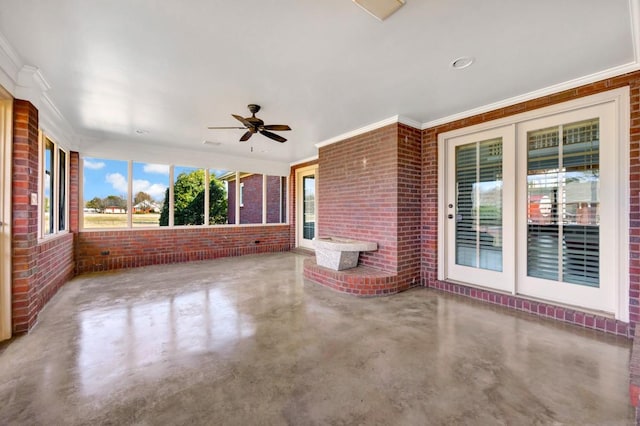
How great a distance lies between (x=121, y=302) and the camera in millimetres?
3592

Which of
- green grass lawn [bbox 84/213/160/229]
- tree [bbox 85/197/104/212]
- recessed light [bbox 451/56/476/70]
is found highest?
recessed light [bbox 451/56/476/70]

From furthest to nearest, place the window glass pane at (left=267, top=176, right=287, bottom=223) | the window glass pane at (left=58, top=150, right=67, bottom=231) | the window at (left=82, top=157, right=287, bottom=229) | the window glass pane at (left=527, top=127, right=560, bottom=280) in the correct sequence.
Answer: the window glass pane at (left=267, top=176, right=287, bottom=223) < the window at (left=82, top=157, right=287, bottom=229) < the window glass pane at (left=58, top=150, right=67, bottom=231) < the window glass pane at (left=527, top=127, right=560, bottom=280)

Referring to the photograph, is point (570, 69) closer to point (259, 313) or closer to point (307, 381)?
point (307, 381)

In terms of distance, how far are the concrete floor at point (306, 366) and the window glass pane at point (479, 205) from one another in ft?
2.54

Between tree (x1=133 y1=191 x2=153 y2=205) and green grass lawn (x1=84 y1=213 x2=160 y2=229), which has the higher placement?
tree (x1=133 y1=191 x2=153 y2=205)

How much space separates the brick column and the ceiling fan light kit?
3496mm

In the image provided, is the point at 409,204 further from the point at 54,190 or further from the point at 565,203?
the point at 54,190

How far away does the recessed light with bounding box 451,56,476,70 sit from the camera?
8.39 feet

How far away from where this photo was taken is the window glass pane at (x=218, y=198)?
696 cm

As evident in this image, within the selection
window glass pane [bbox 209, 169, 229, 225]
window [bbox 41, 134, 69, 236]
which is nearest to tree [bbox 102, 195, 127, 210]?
window [bbox 41, 134, 69, 236]

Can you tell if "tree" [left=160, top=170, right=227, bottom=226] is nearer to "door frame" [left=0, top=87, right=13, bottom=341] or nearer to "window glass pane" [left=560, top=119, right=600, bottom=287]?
"door frame" [left=0, top=87, right=13, bottom=341]

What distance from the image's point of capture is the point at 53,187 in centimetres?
436

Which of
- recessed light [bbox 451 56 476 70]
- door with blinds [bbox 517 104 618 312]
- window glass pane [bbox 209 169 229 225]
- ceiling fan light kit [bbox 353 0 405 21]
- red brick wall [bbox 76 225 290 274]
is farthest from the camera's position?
window glass pane [bbox 209 169 229 225]

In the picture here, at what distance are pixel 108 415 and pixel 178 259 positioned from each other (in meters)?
5.09
